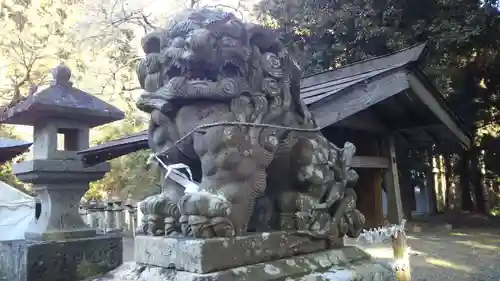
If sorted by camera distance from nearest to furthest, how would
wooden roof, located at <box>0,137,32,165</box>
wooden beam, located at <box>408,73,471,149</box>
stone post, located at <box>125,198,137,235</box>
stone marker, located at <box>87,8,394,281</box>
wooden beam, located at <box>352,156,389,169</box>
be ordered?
stone marker, located at <box>87,8,394,281</box>
wooden beam, located at <box>408,73,471,149</box>
wooden beam, located at <box>352,156,389,169</box>
wooden roof, located at <box>0,137,32,165</box>
stone post, located at <box>125,198,137,235</box>

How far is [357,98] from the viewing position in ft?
13.2

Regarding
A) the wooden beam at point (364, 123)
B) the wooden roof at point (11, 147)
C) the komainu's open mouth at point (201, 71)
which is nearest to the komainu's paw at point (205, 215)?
the komainu's open mouth at point (201, 71)

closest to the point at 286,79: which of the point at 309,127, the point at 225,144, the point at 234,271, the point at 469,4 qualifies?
the point at 309,127

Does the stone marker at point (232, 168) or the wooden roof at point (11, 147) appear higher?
the wooden roof at point (11, 147)

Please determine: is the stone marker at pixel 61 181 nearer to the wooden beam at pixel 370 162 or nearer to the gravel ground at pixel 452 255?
the wooden beam at pixel 370 162

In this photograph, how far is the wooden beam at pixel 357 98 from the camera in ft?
12.5

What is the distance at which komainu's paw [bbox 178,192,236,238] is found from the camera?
1.70 metres

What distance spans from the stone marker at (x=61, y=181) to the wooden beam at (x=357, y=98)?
6.00 ft

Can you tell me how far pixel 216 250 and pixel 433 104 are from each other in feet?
11.6

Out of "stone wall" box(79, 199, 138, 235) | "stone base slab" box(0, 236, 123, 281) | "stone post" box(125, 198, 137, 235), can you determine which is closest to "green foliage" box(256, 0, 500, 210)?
"stone post" box(125, 198, 137, 235)

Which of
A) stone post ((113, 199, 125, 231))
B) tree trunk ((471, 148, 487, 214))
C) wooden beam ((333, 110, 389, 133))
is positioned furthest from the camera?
tree trunk ((471, 148, 487, 214))

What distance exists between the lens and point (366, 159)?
5055mm

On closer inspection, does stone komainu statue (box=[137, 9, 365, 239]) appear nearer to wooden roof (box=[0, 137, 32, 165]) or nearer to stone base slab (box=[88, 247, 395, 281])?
stone base slab (box=[88, 247, 395, 281])

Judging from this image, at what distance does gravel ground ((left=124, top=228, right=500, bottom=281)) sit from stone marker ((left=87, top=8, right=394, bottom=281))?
3299 millimetres
